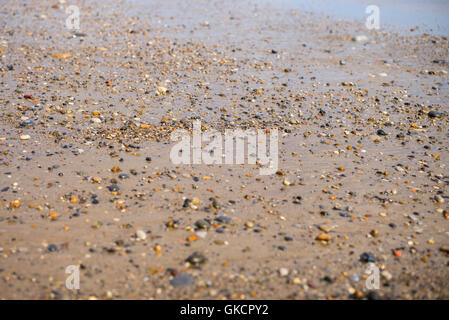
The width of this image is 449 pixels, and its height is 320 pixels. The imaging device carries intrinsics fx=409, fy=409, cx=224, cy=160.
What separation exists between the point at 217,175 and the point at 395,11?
1331 cm

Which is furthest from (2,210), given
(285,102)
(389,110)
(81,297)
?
(389,110)

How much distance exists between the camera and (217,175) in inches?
223

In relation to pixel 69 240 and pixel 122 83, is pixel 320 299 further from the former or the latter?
pixel 122 83

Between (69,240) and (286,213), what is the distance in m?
2.49

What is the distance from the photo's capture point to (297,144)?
21.5ft

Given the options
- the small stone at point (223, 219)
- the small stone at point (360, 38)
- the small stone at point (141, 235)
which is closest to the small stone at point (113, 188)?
the small stone at point (141, 235)

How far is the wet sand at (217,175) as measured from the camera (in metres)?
4.07

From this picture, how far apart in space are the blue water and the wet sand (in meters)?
3.13

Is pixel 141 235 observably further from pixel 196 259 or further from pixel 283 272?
pixel 283 272

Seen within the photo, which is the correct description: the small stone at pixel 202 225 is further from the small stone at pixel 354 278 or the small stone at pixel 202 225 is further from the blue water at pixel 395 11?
the blue water at pixel 395 11

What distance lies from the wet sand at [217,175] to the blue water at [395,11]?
3.13 metres

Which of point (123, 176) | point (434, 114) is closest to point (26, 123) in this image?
point (123, 176)
